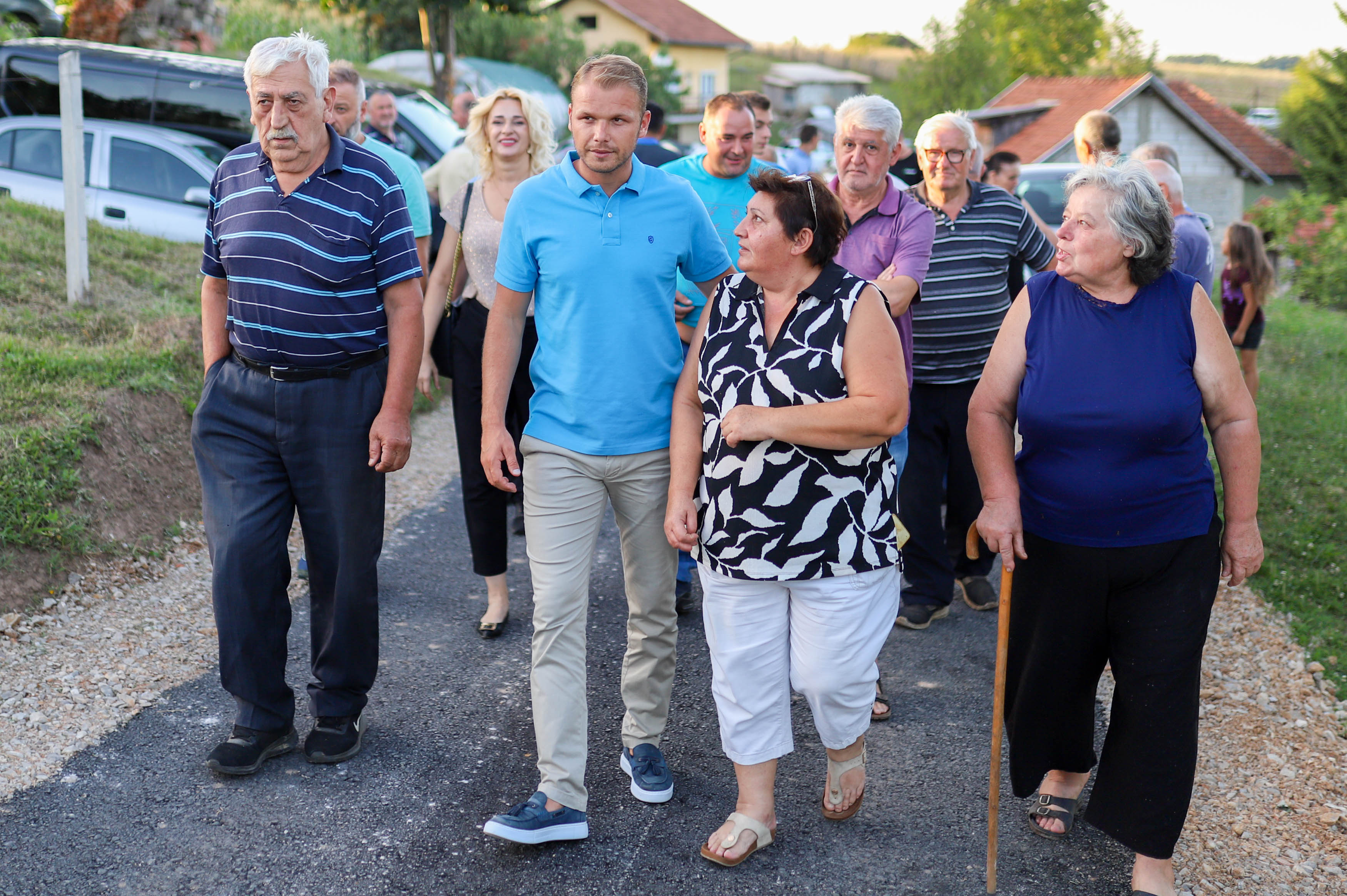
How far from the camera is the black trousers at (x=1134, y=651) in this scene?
3148 millimetres

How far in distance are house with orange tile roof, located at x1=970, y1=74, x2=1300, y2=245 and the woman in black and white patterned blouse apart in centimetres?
3037

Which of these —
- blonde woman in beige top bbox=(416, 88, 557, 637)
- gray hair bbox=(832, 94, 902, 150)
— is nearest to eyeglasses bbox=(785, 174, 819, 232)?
gray hair bbox=(832, 94, 902, 150)

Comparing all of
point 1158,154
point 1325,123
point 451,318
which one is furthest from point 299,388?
point 1325,123

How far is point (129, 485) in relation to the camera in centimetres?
585

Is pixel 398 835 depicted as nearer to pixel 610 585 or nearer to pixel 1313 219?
pixel 610 585

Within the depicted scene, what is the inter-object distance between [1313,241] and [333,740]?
2637 cm

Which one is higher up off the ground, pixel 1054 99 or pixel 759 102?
pixel 1054 99

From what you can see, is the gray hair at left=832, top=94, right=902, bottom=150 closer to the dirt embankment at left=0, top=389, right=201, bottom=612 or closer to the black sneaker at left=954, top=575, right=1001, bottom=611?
the black sneaker at left=954, top=575, right=1001, bottom=611

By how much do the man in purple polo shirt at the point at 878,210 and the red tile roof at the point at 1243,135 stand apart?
1418 inches

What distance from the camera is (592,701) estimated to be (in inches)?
174

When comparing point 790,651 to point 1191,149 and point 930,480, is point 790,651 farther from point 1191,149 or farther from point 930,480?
point 1191,149

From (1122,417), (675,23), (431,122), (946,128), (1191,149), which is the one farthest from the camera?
(675,23)

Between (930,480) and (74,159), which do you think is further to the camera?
(74,159)

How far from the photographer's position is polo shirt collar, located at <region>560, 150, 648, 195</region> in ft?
11.3
